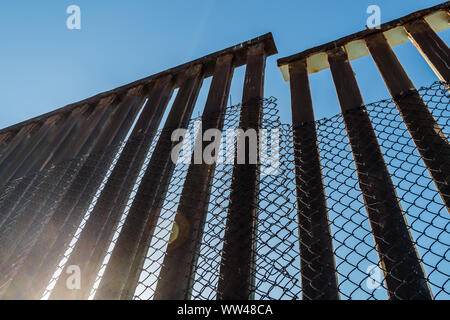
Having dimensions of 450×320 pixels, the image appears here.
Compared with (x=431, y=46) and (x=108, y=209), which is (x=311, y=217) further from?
(x=431, y=46)

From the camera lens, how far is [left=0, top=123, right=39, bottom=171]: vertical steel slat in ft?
11.6

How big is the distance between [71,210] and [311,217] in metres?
1.65

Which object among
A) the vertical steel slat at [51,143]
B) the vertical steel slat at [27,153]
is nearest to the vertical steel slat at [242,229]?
the vertical steel slat at [51,143]

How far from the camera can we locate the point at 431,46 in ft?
8.07

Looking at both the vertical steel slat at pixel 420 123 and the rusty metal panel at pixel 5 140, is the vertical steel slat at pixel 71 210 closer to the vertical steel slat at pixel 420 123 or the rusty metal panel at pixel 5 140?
the rusty metal panel at pixel 5 140

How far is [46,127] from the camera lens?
3.82 metres

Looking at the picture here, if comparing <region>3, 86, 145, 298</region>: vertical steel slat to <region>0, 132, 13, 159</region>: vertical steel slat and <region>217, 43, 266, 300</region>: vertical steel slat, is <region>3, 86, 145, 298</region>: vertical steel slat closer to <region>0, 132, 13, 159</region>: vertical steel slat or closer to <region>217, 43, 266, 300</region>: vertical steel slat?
<region>217, 43, 266, 300</region>: vertical steel slat

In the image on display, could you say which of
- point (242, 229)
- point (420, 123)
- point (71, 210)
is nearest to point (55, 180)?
point (71, 210)

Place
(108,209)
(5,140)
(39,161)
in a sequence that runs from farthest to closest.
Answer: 1. (5,140)
2. (39,161)
3. (108,209)

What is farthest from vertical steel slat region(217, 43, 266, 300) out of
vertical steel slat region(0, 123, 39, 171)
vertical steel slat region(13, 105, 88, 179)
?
vertical steel slat region(0, 123, 39, 171)

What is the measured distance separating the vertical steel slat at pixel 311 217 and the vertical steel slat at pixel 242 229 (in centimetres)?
26

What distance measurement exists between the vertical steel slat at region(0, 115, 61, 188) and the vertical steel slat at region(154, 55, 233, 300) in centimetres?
219
